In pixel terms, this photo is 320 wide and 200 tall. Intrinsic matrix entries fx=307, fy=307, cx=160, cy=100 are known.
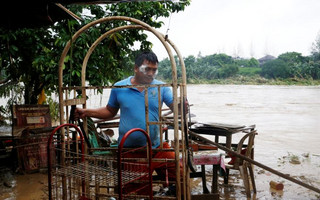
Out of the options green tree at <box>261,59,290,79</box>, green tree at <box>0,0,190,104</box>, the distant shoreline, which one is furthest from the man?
green tree at <box>261,59,290,79</box>

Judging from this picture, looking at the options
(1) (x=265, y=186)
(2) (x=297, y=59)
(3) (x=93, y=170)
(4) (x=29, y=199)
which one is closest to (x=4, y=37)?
(4) (x=29, y=199)

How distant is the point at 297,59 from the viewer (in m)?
43.5

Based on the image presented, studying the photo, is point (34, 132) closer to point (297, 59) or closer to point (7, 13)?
point (7, 13)

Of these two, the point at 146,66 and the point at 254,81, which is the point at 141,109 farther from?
the point at 254,81

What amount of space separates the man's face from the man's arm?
51cm

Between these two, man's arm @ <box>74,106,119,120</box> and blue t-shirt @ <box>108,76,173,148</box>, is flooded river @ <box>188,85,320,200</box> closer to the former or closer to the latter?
blue t-shirt @ <box>108,76,173,148</box>

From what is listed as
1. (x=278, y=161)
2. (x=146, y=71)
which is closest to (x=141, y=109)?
(x=146, y=71)

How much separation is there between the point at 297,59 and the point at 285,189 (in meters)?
43.0

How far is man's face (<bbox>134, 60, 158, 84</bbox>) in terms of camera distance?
3.59 meters

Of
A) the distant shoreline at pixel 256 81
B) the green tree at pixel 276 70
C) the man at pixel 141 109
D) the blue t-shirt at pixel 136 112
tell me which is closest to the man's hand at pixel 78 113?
the man at pixel 141 109

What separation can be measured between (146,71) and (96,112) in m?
0.77

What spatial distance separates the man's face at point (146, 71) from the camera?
11.8ft

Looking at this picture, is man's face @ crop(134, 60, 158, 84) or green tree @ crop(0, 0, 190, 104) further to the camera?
green tree @ crop(0, 0, 190, 104)

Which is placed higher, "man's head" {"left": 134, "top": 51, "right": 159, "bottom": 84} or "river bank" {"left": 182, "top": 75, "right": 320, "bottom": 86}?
"river bank" {"left": 182, "top": 75, "right": 320, "bottom": 86}
